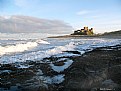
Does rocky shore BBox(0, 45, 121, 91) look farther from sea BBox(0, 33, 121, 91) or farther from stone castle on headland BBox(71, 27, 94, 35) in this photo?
stone castle on headland BBox(71, 27, 94, 35)

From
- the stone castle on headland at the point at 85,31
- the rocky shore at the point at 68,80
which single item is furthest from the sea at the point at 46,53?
the stone castle on headland at the point at 85,31

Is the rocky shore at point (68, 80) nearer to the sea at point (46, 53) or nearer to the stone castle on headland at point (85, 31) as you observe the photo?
the sea at point (46, 53)

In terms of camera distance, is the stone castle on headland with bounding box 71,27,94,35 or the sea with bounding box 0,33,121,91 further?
the stone castle on headland with bounding box 71,27,94,35

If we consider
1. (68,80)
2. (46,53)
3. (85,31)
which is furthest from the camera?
(85,31)

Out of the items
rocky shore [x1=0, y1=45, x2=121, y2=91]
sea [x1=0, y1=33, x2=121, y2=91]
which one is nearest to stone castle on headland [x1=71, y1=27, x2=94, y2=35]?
sea [x1=0, y1=33, x2=121, y2=91]

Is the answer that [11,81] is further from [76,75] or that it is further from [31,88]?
[76,75]

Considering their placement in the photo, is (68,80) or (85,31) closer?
(68,80)

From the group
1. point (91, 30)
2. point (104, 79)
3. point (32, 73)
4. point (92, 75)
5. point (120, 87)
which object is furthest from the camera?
point (91, 30)

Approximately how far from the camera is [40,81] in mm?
6660

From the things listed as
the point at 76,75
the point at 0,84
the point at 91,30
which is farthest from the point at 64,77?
the point at 91,30

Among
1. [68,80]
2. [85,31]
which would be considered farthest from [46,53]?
[85,31]

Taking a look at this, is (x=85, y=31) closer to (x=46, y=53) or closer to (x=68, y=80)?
(x=46, y=53)

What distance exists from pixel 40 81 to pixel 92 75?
4.98 feet

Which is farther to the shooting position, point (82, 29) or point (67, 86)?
point (82, 29)
